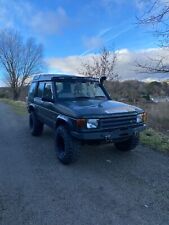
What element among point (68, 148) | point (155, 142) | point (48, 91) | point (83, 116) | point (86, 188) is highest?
point (48, 91)

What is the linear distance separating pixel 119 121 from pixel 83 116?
2.74 ft

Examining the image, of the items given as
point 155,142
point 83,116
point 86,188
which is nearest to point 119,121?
point 83,116

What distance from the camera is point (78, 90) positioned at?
7.33 metres

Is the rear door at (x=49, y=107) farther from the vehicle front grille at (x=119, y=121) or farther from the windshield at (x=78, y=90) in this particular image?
the vehicle front grille at (x=119, y=121)

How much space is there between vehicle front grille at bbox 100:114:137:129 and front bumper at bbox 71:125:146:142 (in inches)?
3.7

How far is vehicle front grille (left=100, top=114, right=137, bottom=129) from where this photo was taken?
18.9 feet

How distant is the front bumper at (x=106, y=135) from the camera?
18.4 feet

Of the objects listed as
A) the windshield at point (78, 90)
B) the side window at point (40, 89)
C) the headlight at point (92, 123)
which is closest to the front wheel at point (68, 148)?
the headlight at point (92, 123)

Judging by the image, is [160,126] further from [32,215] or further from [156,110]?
[32,215]

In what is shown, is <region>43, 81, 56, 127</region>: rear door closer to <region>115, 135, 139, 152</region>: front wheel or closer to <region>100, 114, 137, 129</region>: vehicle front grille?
<region>100, 114, 137, 129</region>: vehicle front grille

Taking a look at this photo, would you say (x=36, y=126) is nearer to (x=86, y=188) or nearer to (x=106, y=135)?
(x=106, y=135)

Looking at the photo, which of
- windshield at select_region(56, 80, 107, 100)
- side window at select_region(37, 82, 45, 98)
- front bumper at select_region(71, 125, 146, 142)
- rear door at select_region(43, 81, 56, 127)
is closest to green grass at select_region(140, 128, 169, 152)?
front bumper at select_region(71, 125, 146, 142)

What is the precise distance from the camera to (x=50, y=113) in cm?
722

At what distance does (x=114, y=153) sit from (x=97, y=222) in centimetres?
330
